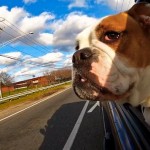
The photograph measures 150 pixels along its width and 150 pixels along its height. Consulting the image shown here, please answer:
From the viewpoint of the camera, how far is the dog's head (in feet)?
8.02

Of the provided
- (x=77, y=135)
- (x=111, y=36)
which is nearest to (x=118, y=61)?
(x=111, y=36)

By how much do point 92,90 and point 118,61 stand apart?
0.27 metres

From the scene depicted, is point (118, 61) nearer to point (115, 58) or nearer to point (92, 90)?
point (115, 58)

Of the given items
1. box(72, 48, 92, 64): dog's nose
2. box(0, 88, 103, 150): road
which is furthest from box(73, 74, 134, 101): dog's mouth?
box(0, 88, 103, 150): road

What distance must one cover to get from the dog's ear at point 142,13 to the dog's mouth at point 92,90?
0.42 m

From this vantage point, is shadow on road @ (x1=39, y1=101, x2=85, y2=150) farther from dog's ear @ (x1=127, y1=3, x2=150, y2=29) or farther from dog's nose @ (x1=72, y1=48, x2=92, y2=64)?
dog's ear @ (x1=127, y1=3, x2=150, y2=29)

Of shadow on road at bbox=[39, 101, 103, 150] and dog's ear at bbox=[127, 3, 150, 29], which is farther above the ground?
dog's ear at bbox=[127, 3, 150, 29]

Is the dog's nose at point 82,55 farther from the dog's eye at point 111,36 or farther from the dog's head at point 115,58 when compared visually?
the dog's eye at point 111,36

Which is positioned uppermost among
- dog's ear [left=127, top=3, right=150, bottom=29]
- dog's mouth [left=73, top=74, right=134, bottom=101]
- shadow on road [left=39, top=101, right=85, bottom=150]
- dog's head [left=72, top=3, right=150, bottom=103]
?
dog's ear [left=127, top=3, right=150, bottom=29]

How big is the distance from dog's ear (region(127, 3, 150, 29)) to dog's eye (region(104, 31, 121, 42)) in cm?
18

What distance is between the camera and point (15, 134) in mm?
11086

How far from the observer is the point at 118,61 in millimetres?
2463

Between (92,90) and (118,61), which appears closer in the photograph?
(118,61)

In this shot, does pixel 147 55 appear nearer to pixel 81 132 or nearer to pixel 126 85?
pixel 126 85
